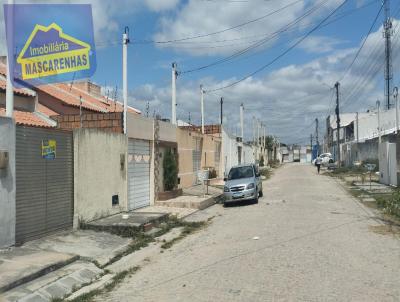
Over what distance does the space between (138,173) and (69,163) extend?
21.4ft

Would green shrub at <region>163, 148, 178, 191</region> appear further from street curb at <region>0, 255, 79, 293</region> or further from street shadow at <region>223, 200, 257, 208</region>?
street curb at <region>0, 255, 79, 293</region>

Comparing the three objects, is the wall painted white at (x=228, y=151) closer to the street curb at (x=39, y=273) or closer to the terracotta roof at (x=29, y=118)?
the terracotta roof at (x=29, y=118)

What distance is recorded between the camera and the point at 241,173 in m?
24.5

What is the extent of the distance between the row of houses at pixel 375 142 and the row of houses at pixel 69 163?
12494mm

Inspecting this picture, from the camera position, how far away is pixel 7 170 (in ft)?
35.1

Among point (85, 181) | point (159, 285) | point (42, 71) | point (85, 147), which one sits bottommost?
point (159, 285)

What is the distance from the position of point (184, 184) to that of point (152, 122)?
7.98m

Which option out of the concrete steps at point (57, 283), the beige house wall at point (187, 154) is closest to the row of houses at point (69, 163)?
the beige house wall at point (187, 154)

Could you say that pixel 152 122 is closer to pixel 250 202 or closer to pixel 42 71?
pixel 250 202

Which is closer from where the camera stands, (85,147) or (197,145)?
(85,147)

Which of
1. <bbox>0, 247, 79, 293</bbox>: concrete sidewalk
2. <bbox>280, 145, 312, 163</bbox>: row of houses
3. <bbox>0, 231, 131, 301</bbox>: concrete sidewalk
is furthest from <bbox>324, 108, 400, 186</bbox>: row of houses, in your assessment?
<bbox>280, 145, 312, 163</bbox>: row of houses

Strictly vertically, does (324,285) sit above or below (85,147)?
below

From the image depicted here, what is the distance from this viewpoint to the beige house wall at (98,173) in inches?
552

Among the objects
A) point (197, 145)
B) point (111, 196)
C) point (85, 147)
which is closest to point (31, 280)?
point (85, 147)
